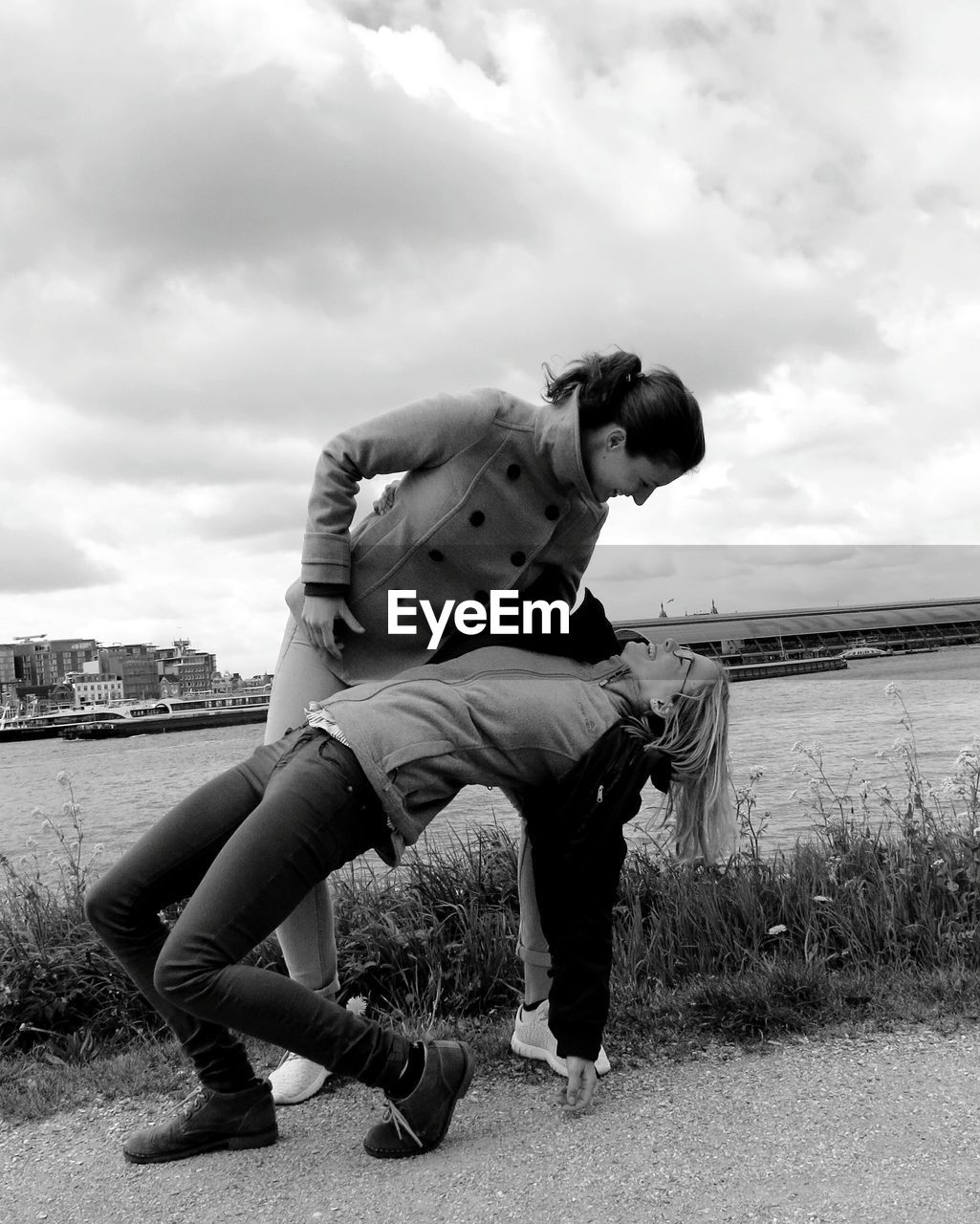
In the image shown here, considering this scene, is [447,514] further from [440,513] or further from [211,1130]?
[211,1130]

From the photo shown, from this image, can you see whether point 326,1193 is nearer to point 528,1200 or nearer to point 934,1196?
point 528,1200

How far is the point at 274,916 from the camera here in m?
2.32

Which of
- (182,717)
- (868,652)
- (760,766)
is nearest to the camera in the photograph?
(760,766)

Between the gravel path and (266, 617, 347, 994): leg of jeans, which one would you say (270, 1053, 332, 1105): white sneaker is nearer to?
the gravel path

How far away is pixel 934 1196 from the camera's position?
6.91ft

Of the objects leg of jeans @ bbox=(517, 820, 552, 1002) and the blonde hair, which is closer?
the blonde hair

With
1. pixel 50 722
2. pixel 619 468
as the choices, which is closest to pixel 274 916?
pixel 619 468

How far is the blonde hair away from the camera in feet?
8.71

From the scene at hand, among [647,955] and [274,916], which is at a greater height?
[274,916]

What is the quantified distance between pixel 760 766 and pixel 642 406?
3.81 metres

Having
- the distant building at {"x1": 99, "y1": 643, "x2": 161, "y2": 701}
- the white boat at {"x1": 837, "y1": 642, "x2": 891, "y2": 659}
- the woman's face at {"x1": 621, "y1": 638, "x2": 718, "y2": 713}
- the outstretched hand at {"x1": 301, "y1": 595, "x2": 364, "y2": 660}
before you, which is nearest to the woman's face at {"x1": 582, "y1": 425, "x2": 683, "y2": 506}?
the woman's face at {"x1": 621, "y1": 638, "x2": 718, "y2": 713}

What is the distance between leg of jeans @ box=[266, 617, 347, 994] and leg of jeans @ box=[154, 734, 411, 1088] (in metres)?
0.48

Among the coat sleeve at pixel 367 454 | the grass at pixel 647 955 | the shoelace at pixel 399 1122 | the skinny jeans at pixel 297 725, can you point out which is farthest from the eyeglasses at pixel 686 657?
the shoelace at pixel 399 1122

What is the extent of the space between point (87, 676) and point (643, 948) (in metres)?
133
